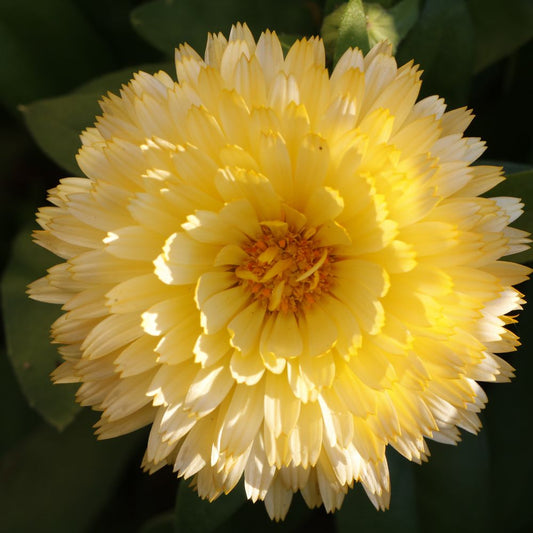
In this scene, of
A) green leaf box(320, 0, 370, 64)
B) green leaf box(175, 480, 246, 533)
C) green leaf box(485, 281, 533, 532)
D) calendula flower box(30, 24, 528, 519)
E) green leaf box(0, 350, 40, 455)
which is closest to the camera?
calendula flower box(30, 24, 528, 519)

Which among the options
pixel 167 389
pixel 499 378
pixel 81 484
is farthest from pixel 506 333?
pixel 81 484

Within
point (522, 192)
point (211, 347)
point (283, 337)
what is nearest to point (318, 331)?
point (283, 337)

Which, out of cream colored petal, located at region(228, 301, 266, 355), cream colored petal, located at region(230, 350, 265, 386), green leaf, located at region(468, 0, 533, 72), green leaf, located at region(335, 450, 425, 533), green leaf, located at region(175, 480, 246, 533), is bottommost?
green leaf, located at region(335, 450, 425, 533)

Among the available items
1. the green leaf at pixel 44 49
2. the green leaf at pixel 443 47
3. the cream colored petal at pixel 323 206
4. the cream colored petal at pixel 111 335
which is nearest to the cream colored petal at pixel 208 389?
the cream colored petal at pixel 111 335

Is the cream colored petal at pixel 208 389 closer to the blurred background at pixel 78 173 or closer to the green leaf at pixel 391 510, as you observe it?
the blurred background at pixel 78 173

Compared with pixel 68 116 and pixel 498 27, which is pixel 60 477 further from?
pixel 498 27

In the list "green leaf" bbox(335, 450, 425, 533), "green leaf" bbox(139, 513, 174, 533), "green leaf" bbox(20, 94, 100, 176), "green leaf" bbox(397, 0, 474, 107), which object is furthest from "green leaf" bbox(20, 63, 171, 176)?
"green leaf" bbox(335, 450, 425, 533)

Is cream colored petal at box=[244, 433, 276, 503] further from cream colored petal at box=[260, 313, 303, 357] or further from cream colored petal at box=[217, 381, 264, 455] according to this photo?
cream colored petal at box=[260, 313, 303, 357]
